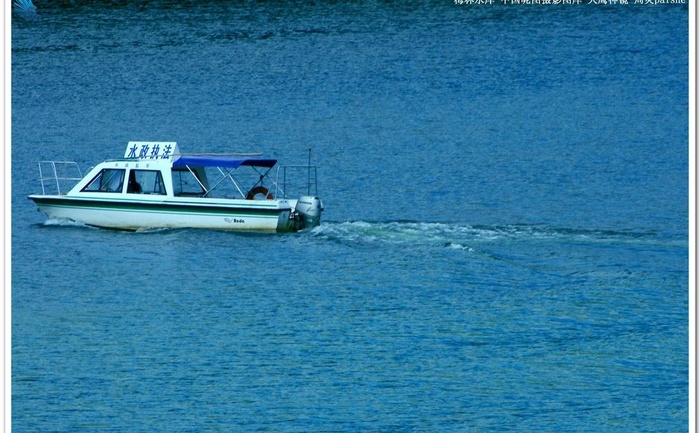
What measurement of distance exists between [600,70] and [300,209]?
109 ft

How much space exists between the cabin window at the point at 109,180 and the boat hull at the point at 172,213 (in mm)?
543

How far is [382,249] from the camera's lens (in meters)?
38.0

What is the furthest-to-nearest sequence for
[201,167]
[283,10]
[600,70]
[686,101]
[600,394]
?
1. [283,10]
2. [600,70]
3. [686,101]
4. [201,167]
5. [600,394]

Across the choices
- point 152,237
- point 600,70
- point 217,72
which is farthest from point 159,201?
point 600,70

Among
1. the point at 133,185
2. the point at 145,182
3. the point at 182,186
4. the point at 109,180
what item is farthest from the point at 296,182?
the point at 109,180

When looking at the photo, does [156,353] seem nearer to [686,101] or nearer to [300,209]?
[300,209]

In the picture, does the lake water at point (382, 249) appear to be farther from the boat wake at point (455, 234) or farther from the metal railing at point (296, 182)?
the metal railing at point (296, 182)

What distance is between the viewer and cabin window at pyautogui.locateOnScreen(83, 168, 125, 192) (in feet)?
135

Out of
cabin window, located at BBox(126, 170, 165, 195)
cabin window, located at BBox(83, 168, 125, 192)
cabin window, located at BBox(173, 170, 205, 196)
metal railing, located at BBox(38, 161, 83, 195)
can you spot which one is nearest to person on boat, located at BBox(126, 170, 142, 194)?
cabin window, located at BBox(126, 170, 165, 195)

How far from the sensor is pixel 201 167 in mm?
42469

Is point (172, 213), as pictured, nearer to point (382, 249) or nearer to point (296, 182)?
point (382, 249)

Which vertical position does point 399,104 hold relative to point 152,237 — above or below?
above

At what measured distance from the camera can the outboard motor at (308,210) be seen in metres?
39.3

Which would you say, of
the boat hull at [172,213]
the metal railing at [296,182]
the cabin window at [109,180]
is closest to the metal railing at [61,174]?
the boat hull at [172,213]
